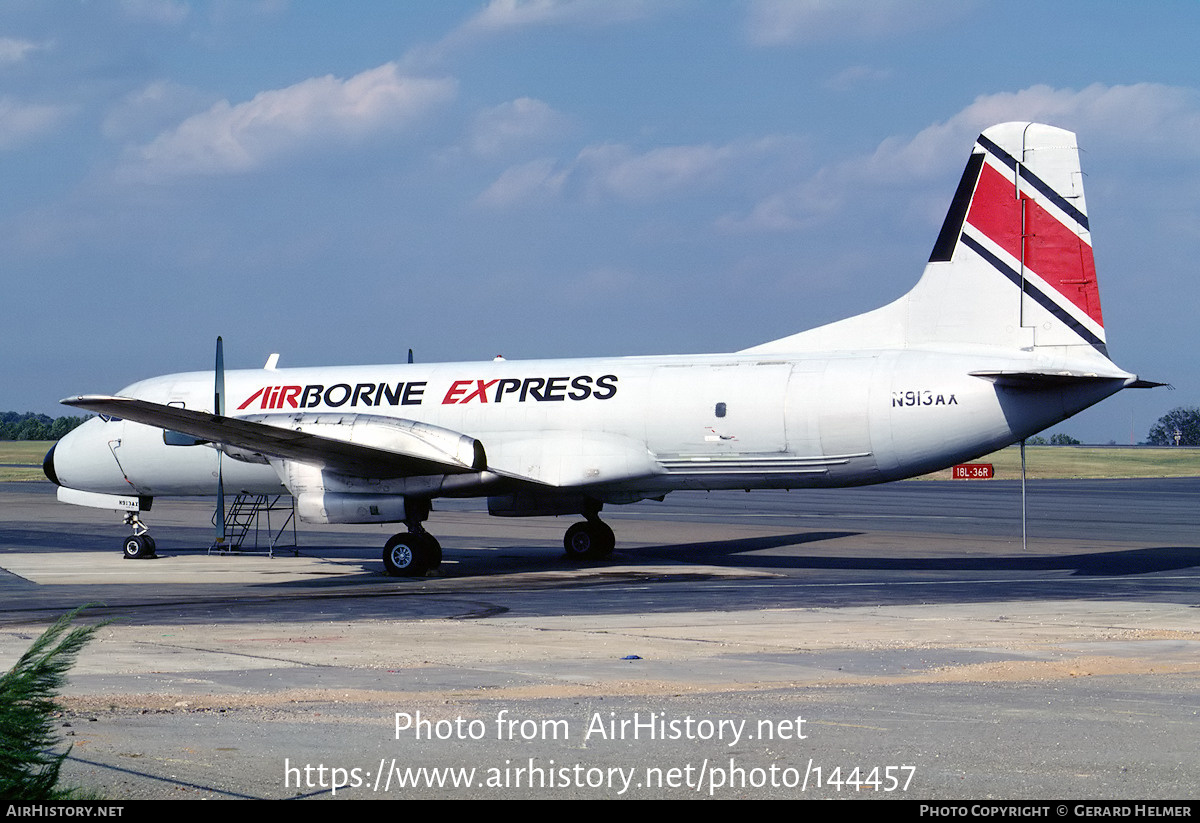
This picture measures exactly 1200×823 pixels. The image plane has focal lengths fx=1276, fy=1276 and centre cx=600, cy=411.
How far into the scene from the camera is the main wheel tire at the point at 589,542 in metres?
26.0

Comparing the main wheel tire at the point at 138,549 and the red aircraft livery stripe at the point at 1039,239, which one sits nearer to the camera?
the red aircraft livery stripe at the point at 1039,239

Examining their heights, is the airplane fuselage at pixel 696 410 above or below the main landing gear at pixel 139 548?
above

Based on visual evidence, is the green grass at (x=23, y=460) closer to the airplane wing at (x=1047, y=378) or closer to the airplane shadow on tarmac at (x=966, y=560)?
the airplane shadow on tarmac at (x=966, y=560)

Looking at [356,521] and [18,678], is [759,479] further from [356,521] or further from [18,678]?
[18,678]

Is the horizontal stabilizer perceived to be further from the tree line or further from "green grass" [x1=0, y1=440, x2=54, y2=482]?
the tree line

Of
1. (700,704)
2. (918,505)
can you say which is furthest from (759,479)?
(918,505)

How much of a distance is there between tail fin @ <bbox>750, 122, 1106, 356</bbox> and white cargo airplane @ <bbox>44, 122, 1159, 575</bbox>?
2cm

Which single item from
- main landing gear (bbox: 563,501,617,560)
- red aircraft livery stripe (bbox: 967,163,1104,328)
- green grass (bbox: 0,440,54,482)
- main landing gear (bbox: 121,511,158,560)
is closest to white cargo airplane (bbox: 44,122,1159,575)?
red aircraft livery stripe (bbox: 967,163,1104,328)

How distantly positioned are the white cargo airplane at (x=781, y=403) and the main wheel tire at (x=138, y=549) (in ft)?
14.5

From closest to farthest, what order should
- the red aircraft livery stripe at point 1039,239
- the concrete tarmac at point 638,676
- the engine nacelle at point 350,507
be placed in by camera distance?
the concrete tarmac at point 638,676 → the red aircraft livery stripe at point 1039,239 → the engine nacelle at point 350,507

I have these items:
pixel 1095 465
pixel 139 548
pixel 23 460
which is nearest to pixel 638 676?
pixel 139 548

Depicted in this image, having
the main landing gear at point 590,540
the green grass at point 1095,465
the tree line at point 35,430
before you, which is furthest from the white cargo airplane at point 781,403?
the tree line at point 35,430
